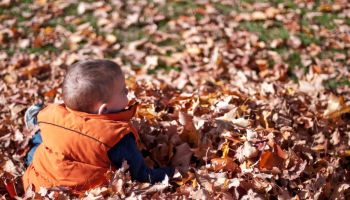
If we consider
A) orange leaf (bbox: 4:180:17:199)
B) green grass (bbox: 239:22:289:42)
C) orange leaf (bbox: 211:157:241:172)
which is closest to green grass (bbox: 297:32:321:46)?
green grass (bbox: 239:22:289:42)

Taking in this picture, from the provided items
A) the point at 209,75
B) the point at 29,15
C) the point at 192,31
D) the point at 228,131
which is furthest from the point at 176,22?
the point at 228,131

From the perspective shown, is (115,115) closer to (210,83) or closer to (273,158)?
(273,158)

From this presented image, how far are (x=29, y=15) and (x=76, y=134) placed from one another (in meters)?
3.83

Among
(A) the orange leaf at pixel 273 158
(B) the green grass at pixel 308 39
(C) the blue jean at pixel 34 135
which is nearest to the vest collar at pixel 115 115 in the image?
(C) the blue jean at pixel 34 135

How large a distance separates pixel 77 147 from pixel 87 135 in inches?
3.7

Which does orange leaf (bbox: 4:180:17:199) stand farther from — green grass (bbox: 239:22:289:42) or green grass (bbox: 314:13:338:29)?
green grass (bbox: 314:13:338:29)

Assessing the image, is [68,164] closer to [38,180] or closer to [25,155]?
[38,180]

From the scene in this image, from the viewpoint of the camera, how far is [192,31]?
5.98 meters

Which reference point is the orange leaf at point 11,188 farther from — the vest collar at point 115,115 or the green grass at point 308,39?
the green grass at point 308,39

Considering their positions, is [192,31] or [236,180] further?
[192,31]

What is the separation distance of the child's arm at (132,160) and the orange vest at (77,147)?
43 millimetres

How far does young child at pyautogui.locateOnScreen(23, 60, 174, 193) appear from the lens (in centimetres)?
301

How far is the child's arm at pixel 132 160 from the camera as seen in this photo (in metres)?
3.07

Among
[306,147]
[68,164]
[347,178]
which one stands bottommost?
[347,178]
